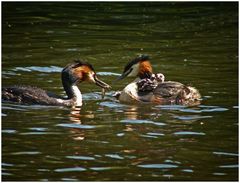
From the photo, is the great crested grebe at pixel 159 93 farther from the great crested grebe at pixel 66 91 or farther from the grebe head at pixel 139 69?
the great crested grebe at pixel 66 91

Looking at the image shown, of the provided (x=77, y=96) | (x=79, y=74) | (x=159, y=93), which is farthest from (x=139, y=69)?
(x=77, y=96)

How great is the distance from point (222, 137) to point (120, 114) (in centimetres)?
202

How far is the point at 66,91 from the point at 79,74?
366 mm

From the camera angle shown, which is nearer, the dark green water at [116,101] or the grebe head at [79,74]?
the dark green water at [116,101]

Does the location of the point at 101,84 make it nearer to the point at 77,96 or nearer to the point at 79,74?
the point at 79,74

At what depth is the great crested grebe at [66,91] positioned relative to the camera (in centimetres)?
1327

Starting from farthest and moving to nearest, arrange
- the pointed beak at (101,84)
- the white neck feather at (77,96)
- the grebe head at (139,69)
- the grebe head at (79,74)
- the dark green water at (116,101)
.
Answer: the grebe head at (139,69) < the pointed beak at (101,84) < the grebe head at (79,74) < the white neck feather at (77,96) < the dark green water at (116,101)

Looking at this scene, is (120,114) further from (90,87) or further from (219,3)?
(219,3)

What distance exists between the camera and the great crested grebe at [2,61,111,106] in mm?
13273

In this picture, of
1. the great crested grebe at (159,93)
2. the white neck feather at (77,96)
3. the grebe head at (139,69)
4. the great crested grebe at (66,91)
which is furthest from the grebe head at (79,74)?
the grebe head at (139,69)

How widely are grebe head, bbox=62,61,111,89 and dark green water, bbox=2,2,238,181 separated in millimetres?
297

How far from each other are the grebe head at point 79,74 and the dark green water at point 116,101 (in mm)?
297

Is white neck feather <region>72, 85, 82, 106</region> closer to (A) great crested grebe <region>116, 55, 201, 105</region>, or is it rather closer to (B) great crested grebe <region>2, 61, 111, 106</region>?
(B) great crested grebe <region>2, 61, 111, 106</region>

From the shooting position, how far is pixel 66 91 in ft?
45.0
